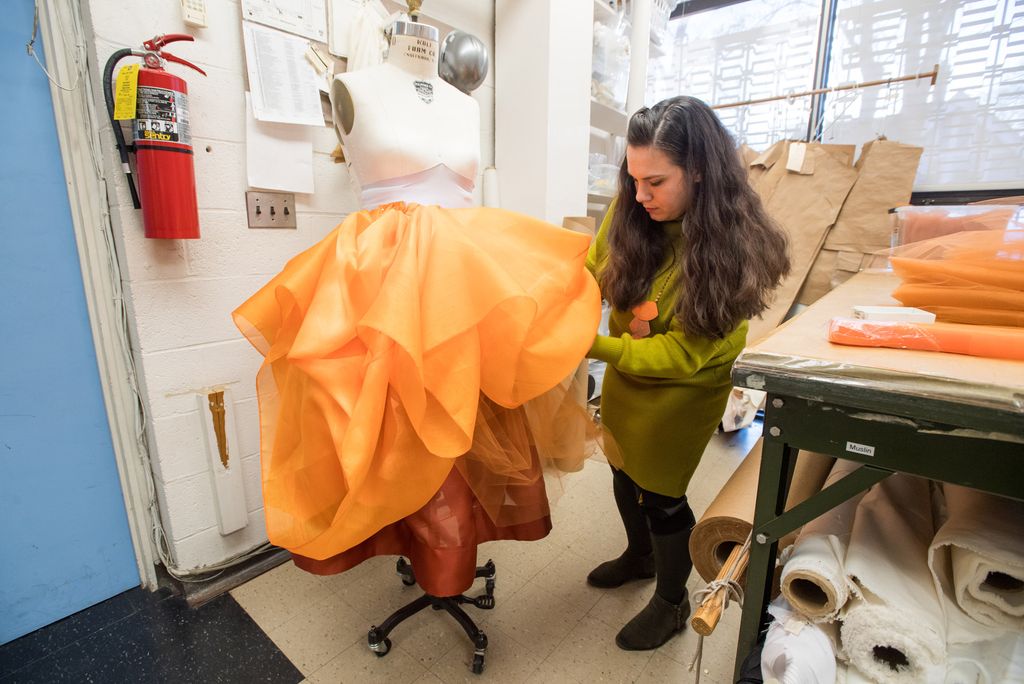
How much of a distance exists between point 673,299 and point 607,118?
2181 millimetres

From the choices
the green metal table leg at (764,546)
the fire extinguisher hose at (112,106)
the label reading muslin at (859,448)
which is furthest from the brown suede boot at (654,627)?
the fire extinguisher hose at (112,106)

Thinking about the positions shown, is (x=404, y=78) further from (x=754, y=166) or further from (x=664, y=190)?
(x=754, y=166)

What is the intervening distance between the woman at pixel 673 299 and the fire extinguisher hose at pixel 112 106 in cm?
127

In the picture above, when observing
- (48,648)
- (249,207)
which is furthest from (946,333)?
(48,648)

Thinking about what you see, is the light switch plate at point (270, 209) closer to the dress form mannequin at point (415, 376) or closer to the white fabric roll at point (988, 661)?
the dress form mannequin at point (415, 376)

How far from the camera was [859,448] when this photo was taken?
622mm

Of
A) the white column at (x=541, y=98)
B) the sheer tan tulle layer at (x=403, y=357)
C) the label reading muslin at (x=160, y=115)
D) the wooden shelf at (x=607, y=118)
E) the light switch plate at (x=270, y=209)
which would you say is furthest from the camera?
the wooden shelf at (x=607, y=118)

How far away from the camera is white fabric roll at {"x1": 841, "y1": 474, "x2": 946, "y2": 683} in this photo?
25.0 inches

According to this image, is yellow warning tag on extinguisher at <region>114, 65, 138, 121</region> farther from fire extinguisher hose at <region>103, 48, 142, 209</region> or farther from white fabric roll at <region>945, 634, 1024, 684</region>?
white fabric roll at <region>945, 634, 1024, 684</region>

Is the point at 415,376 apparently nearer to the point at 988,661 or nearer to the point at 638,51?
the point at 988,661

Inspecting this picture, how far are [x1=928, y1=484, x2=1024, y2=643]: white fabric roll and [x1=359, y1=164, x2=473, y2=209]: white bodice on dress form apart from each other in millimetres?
1195

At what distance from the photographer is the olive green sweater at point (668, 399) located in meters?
1.10

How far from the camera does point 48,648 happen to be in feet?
4.50

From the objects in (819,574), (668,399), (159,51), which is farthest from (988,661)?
(159,51)
